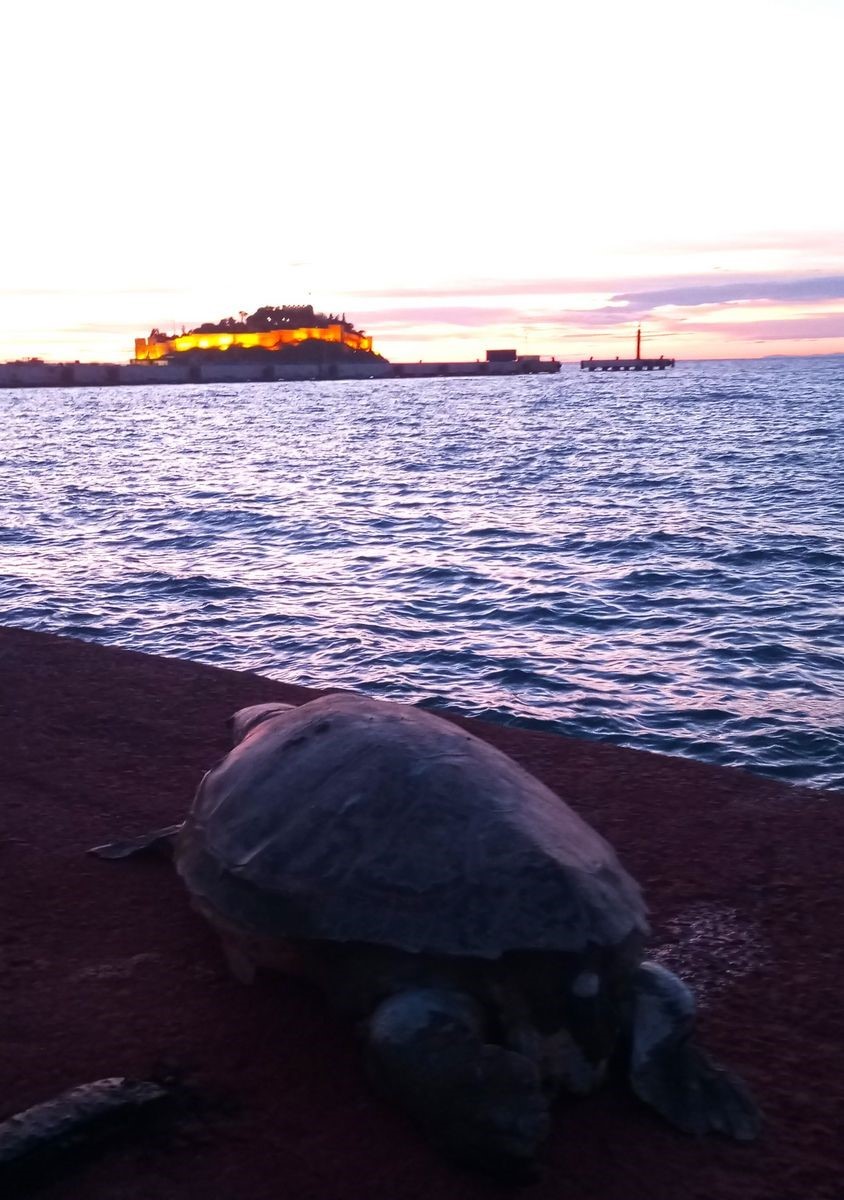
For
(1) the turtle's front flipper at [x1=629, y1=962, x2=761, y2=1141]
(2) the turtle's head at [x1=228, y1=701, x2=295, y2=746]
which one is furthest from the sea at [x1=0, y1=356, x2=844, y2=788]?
(1) the turtle's front flipper at [x1=629, y1=962, x2=761, y2=1141]

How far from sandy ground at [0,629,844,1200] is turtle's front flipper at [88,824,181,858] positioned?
0.07 metres

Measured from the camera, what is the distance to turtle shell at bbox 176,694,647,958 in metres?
3.24

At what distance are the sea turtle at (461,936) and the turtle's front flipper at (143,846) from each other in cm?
91

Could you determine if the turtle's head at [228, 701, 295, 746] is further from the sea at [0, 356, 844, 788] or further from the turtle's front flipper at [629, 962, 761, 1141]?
the sea at [0, 356, 844, 788]

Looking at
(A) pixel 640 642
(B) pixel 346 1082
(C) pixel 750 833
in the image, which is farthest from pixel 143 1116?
(A) pixel 640 642

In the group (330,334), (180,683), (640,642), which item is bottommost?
(640,642)

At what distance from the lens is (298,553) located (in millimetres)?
20328

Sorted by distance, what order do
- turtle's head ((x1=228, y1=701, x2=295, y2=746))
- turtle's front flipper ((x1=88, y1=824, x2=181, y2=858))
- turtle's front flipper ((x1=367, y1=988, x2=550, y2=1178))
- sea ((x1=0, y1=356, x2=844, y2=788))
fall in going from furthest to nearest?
sea ((x1=0, y1=356, x2=844, y2=788)) → turtle's head ((x1=228, y1=701, x2=295, y2=746)) → turtle's front flipper ((x1=88, y1=824, x2=181, y2=858)) → turtle's front flipper ((x1=367, y1=988, x2=550, y2=1178))

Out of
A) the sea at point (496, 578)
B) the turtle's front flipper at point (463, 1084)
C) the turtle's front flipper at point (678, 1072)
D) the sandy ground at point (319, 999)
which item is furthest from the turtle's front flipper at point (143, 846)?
the sea at point (496, 578)

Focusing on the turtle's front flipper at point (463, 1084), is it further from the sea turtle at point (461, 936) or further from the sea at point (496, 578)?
the sea at point (496, 578)

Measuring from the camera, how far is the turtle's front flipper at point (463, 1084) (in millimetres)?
2973

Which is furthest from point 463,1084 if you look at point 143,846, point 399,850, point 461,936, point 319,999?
point 143,846

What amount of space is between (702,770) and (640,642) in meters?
7.13

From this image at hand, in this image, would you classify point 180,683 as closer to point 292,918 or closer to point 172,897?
point 172,897
